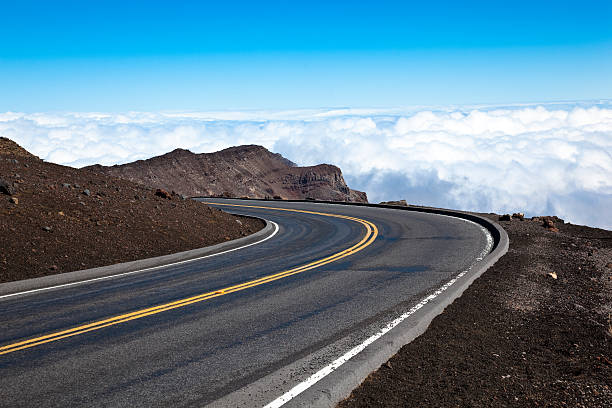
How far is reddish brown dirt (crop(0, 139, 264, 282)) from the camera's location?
456 inches

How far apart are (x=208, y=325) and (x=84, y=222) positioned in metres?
8.78

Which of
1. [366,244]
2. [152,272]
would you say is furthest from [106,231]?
[366,244]

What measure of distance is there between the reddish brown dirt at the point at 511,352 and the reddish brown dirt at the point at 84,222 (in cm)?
878

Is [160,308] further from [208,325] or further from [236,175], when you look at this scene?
[236,175]

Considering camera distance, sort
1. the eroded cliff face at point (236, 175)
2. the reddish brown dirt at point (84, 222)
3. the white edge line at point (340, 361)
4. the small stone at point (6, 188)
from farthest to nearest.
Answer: the eroded cliff face at point (236, 175), the small stone at point (6, 188), the reddish brown dirt at point (84, 222), the white edge line at point (340, 361)

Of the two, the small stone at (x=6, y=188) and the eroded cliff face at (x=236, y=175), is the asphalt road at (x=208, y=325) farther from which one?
the eroded cliff face at (x=236, y=175)

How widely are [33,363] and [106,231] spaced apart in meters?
8.86

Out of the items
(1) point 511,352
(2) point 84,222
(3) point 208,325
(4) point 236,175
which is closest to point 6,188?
(2) point 84,222

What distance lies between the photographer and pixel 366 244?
15773 mm

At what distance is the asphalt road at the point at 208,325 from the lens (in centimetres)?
491

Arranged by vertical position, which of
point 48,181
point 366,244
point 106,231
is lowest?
point 366,244

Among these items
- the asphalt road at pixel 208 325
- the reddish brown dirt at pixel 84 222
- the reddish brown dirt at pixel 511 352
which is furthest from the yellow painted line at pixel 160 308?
the reddish brown dirt at pixel 84 222

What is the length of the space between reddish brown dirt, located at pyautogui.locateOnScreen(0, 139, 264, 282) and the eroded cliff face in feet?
155

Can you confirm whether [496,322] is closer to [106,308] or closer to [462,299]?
[462,299]
